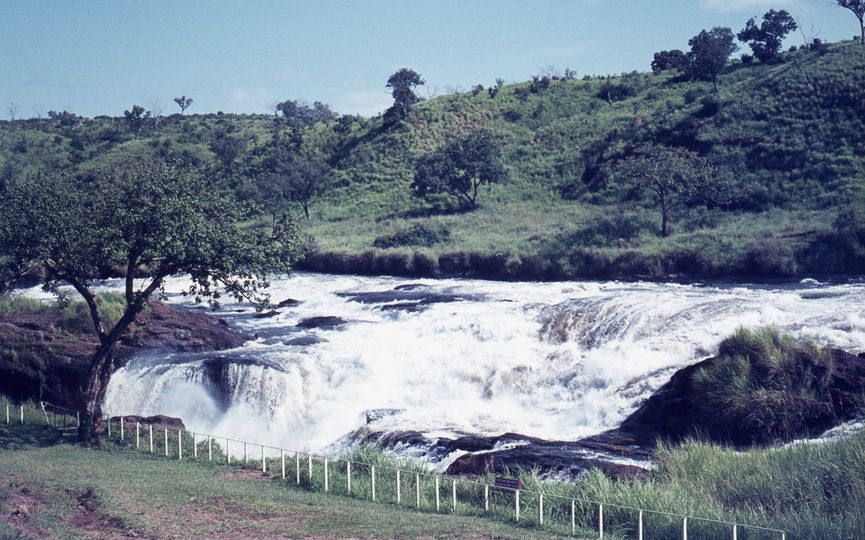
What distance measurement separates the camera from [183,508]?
13188 mm

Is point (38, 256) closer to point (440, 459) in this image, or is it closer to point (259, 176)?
point (440, 459)

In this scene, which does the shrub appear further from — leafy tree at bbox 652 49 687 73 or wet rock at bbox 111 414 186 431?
leafy tree at bbox 652 49 687 73

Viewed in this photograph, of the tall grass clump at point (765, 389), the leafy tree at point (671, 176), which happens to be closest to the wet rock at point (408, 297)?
the leafy tree at point (671, 176)

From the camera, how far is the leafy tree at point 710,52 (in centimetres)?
7556

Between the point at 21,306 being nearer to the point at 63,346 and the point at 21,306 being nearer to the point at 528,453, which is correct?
the point at 63,346

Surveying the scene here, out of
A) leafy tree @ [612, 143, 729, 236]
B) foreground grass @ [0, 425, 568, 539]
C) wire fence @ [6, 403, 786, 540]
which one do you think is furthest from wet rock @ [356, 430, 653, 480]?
leafy tree @ [612, 143, 729, 236]

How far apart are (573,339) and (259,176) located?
58086mm

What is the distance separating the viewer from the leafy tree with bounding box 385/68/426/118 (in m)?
91.8

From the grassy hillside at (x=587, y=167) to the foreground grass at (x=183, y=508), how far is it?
2572 cm

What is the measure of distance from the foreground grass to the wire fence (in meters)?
0.44

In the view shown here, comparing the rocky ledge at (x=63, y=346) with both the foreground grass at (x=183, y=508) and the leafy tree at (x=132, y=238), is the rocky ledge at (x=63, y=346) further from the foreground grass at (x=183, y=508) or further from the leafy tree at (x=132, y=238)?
the foreground grass at (x=183, y=508)

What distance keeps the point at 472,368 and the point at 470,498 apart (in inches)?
492

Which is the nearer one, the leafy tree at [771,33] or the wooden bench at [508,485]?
the wooden bench at [508,485]

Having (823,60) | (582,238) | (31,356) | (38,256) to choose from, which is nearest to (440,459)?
(38,256)
